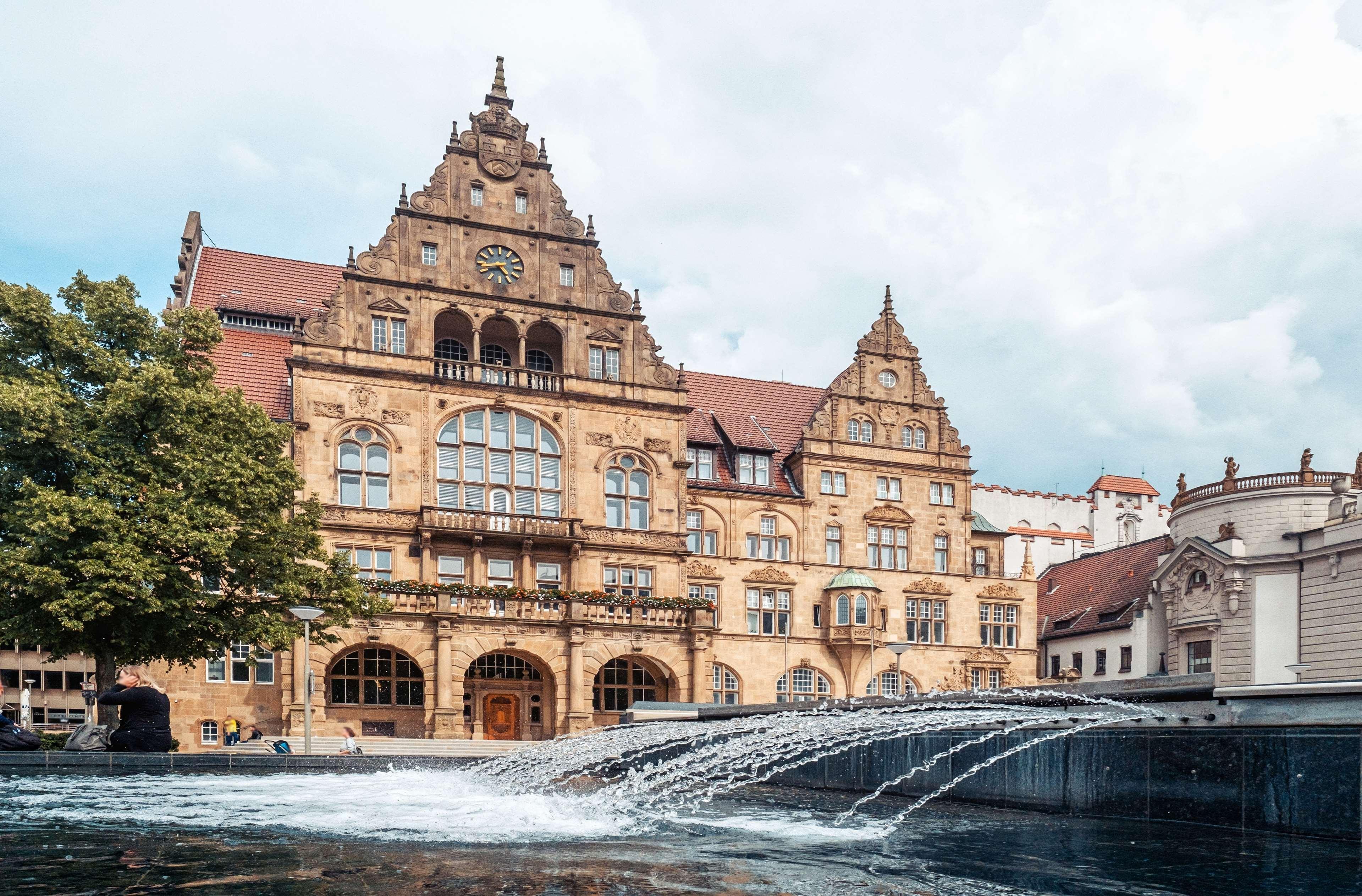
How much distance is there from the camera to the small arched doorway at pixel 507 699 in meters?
45.9

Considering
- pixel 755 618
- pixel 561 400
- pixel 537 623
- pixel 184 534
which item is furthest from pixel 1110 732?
pixel 755 618

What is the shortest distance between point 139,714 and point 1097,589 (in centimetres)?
5229

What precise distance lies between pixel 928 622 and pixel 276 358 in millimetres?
30295

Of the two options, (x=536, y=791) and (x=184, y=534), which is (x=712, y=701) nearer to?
(x=184, y=534)

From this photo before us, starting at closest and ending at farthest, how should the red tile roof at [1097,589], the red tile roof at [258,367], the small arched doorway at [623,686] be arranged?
the small arched doorway at [623,686] → the red tile roof at [258,367] → the red tile roof at [1097,589]

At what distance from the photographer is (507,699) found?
47281 millimetres

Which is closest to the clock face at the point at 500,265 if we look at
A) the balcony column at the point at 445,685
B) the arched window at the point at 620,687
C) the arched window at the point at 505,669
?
the balcony column at the point at 445,685

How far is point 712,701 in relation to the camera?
5069cm

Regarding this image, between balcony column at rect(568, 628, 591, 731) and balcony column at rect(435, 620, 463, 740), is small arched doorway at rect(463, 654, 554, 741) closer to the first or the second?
balcony column at rect(568, 628, 591, 731)

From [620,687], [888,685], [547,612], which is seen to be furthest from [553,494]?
[888,685]

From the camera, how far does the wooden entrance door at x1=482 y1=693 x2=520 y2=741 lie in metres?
46.7

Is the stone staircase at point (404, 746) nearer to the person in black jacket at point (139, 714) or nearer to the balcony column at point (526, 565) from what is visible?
the balcony column at point (526, 565)

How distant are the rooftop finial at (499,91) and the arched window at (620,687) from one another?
896 inches

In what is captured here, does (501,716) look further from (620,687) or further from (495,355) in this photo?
(495,355)
